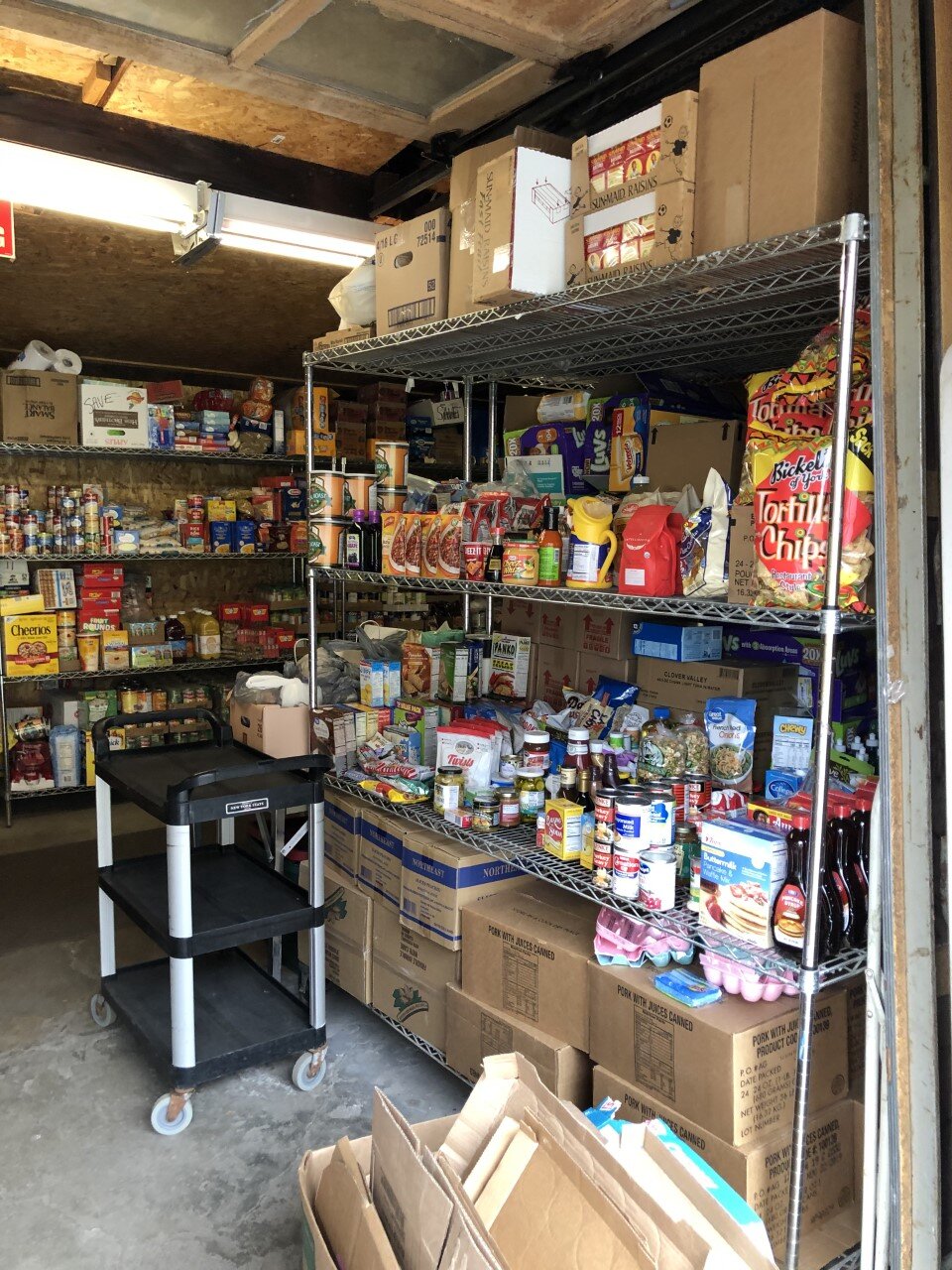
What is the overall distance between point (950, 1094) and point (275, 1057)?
159 centimetres

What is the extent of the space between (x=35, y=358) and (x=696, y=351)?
3.45 metres

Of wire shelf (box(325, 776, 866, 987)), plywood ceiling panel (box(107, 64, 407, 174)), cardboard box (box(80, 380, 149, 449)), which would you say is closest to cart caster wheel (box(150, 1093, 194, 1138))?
wire shelf (box(325, 776, 866, 987))

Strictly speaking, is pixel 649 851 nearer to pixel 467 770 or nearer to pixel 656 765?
pixel 656 765

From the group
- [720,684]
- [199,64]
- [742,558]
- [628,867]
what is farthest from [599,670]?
[199,64]

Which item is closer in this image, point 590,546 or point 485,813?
point 590,546

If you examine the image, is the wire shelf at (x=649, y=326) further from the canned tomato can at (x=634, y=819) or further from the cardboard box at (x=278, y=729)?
the cardboard box at (x=278, y=729)

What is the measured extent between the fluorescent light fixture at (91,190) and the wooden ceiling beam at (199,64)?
32cm

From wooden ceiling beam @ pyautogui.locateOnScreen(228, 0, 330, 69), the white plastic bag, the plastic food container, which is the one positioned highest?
wooden ceiling beam @ pyautogui.locateOnScreen(228, 0, 330, 69)

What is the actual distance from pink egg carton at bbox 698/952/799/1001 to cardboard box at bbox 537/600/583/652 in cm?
108

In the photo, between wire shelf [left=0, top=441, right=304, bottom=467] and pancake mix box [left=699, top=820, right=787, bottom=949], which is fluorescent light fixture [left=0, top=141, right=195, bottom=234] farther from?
pancake mix box [left=699, top=820, right=787, bottom=949]

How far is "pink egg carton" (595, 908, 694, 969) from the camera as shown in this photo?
6.62 feet

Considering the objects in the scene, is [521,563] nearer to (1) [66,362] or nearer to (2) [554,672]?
(2) [554,672]

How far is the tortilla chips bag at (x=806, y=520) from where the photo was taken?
5.18 ft

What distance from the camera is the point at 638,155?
6.23 ft
